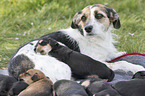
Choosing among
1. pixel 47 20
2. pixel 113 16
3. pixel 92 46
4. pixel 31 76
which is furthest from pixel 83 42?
pixel 47 20

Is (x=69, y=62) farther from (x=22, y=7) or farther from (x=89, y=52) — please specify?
(x=22, y=7)

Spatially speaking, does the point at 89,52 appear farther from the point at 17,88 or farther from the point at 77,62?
the point at 17,88

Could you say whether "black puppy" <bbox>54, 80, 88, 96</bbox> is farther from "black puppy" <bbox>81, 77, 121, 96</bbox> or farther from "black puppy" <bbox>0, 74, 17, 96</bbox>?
"black puppy" <bbox>0, 74, 17, 96</bbox>

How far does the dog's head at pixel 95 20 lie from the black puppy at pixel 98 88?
137 cm

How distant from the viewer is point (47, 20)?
8.55 m

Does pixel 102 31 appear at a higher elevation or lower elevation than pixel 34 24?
higher

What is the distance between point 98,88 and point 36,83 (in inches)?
36.5

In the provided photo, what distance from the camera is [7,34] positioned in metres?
7.30

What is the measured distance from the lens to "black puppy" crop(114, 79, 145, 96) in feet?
10.0

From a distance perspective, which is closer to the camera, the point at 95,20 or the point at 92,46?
the point at 95,20

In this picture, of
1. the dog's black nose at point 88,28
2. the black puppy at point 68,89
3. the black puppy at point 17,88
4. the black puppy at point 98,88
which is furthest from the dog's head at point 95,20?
the black puppy at point 17,88

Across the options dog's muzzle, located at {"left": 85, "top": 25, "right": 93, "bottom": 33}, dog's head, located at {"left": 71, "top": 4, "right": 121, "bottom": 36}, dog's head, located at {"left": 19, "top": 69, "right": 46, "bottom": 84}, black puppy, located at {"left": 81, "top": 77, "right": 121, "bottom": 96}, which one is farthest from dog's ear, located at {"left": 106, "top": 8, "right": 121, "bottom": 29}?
dog's head, located at {"left": 19, "top": 69, "right": 46, "bottom": 84}

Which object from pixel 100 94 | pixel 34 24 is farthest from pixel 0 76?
pixel 34 24

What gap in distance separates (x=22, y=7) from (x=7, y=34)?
7.32 feet
